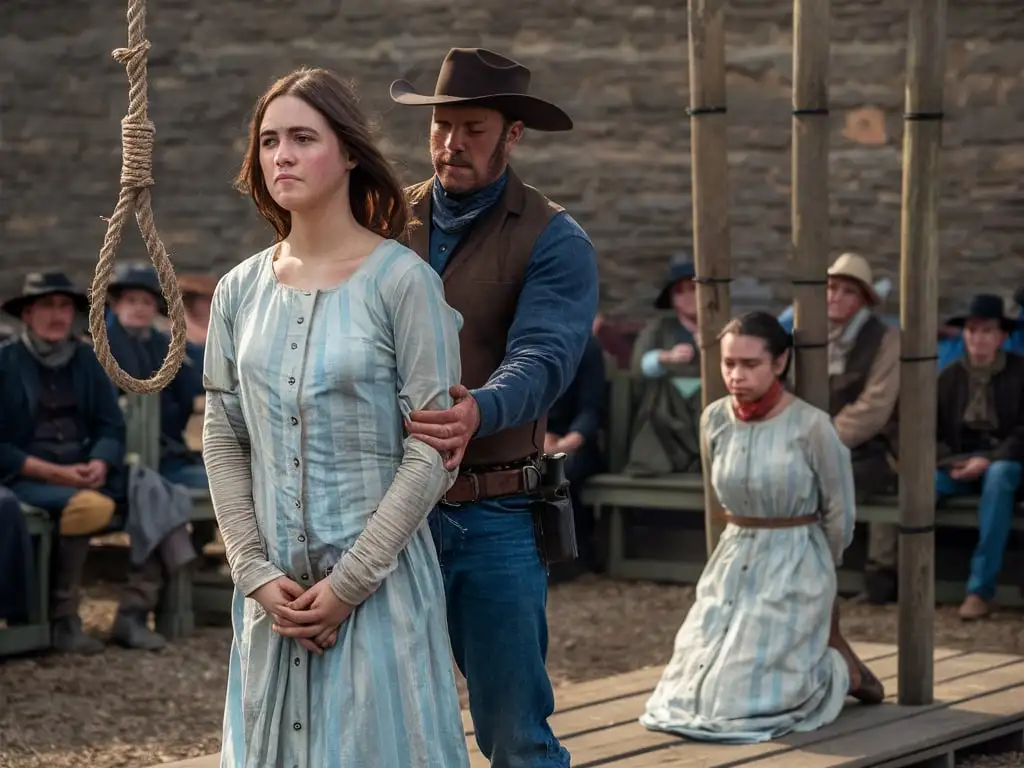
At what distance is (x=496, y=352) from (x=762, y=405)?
1997 mm

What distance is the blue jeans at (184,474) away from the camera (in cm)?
860

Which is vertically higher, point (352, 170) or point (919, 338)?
point (352, 170)

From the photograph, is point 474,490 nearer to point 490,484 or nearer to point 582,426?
point 490,484

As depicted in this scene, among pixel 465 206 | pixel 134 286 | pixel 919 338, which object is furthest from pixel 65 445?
pixel 465 206

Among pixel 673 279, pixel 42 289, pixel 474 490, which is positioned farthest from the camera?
pixel 673 279

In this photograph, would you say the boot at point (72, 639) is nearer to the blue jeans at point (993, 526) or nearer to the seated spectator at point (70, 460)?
the seated spectator at point (70, 460)

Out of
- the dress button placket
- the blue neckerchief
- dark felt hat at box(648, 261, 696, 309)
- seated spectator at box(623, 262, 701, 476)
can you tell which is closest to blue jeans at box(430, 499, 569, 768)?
the blue neckerchief

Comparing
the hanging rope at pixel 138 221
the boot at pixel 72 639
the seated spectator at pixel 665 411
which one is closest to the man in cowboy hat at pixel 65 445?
the boot at pixel 72 639

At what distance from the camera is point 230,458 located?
344 centimetres

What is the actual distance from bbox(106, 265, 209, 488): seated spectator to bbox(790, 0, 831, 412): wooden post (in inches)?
139

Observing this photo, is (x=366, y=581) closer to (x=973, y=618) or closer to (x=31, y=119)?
(x=973, y=618)

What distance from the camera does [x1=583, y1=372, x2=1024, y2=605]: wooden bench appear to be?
9.12 meters

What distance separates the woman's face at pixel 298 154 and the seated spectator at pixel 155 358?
5342mm

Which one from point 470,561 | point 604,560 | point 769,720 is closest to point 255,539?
point 470,561
